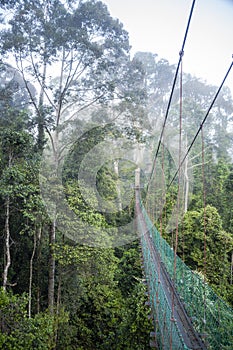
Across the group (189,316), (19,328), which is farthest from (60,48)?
(189,316)

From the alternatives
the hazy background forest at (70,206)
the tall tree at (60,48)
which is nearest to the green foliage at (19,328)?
the hazy background forest at (70,206)

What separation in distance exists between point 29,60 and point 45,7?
3.55 ft

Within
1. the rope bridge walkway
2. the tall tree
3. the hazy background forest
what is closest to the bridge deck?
the rope bridge walkway

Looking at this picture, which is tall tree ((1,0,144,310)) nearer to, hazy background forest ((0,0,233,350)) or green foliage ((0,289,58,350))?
hazy background forest ((0,0,233,350))

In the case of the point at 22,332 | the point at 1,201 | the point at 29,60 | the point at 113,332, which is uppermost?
the point at 29,60

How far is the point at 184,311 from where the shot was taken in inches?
101

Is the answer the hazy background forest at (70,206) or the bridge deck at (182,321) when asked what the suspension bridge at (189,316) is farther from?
the hazy background forest at (70,206)

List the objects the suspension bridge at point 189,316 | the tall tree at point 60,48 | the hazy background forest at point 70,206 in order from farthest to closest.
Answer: the tall tree at point 60,48 < the hazy background forest at point 70,206 < the suspension bridge at point 189,316

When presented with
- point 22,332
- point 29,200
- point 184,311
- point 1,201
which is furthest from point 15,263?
point 184,311

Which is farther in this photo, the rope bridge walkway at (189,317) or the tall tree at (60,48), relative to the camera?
the tall tree at (60,48)

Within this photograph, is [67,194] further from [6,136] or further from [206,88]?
[206,88]

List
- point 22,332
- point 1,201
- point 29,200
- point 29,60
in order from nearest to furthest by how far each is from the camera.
→ point 22,332 → point 29,200 → point 1,201 → point 29,60

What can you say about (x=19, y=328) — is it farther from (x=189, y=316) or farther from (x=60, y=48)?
(x=60, y=48)

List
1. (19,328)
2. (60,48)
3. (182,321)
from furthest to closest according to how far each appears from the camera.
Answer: (60,48), (19,328), (182,321)
